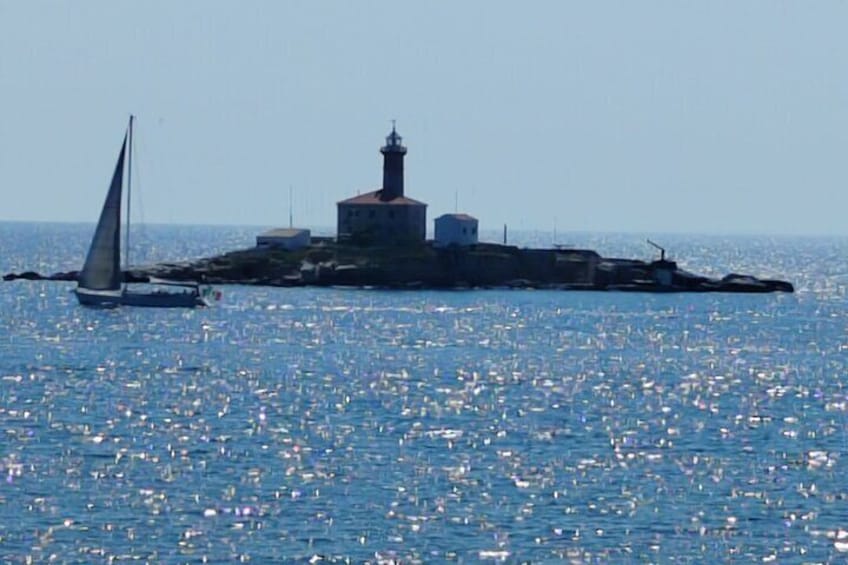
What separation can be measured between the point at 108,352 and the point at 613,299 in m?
64.3

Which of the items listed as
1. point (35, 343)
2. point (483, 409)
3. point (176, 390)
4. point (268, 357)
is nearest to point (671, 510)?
point (483, 409)

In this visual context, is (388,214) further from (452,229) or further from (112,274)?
(112,274)

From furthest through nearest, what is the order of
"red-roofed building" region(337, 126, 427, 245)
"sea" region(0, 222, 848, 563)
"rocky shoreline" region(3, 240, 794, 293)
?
"red-roofed building" region(337, 126, 427, 245) < "rocky shoreline" region(3, 240, 794, 293) < "sea" region(0, 222, 848, 563)

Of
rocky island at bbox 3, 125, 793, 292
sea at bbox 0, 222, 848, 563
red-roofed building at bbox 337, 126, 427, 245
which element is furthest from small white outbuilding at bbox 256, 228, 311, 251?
sea at bbox 0, 222, 848, 563

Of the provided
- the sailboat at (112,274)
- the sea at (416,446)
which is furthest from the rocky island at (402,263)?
the sea at (416,446)

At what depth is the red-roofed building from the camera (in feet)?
490

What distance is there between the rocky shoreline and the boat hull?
805 inches

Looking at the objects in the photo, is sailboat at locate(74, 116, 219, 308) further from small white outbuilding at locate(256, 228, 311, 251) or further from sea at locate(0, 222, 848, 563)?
small white outbuilding at locate(256, 228, 311, 251)

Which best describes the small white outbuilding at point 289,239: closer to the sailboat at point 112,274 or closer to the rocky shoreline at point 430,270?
the rocky shoreline at point 430,270

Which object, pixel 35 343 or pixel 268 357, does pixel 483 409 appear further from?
pixel 35 343

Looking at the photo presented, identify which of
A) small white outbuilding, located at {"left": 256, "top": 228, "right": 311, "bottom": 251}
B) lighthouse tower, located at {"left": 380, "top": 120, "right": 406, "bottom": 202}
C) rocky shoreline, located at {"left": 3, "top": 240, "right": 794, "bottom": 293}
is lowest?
rocky shoreline, located at {"left": 3, "top": 240, "right": 794, "bottom": 293}

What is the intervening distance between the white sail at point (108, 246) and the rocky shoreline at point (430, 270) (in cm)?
2605

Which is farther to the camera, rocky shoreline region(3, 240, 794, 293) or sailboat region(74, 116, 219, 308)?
rocky shoreline region(3, 240, 794, 293)

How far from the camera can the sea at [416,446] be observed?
3988 cm
